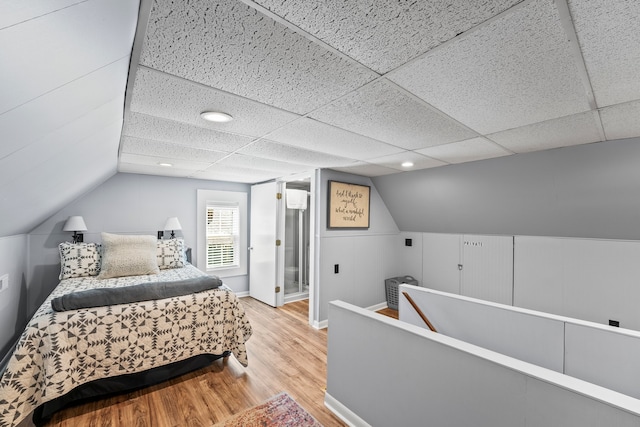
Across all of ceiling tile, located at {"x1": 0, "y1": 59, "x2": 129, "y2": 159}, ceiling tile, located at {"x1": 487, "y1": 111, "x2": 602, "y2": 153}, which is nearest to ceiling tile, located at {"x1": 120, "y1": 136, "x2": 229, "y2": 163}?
ceiling tile, located at {"x1": 0, "y1": 59, "x2": 129, "y2": 159}

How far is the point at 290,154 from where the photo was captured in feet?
9.34

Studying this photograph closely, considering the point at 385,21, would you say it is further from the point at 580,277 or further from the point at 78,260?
the point at 78,260

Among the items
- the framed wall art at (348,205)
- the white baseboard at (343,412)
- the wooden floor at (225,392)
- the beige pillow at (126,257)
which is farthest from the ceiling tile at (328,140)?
the beige pillow at (126,257)

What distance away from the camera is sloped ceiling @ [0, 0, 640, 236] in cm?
85

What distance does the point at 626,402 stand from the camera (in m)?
0.95

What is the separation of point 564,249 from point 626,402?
2.68 metres

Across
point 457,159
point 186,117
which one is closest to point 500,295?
point 457,159

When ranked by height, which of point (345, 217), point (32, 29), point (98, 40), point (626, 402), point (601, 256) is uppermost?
point (98, 40)

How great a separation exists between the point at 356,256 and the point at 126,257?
297 cm

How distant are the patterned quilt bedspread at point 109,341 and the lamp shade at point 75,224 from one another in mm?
886

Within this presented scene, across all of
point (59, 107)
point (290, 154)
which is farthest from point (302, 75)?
point (290, 154)

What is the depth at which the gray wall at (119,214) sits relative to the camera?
334 cm

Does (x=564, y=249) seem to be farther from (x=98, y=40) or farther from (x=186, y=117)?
(x=98, y=40)

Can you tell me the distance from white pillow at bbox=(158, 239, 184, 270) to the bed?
61 centimetres
